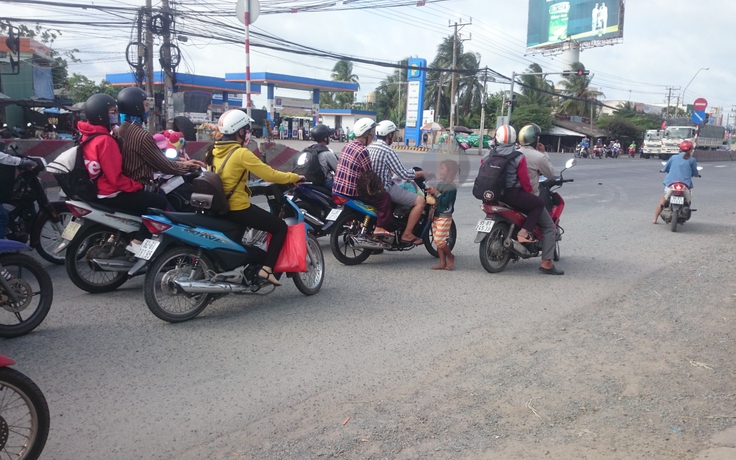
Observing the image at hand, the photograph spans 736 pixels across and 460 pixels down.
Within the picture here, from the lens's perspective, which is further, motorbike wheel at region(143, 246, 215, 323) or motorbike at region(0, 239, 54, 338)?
motorbike wheel at region(143, 246, 215, 323)

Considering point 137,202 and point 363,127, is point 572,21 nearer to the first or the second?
point 363,127

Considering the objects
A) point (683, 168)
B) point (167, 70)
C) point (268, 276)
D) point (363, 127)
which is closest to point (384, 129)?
point (363, 127)

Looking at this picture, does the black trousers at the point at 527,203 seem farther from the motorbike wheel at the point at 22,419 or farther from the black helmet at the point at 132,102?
the motorbike wheel at the point at 22,419

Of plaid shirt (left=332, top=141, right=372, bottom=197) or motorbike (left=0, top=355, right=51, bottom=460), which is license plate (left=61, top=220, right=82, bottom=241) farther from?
motorbike (left=0, top=355, right=51, bottom=460)

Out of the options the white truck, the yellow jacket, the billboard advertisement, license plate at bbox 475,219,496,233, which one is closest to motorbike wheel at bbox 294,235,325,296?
the yellow jacket

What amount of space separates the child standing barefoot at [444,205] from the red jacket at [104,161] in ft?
10.8

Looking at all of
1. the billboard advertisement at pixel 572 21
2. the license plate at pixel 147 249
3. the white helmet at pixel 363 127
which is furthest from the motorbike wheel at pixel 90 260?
the billboard advertisement at pixel 572 21

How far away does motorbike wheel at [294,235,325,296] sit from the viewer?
5766mm

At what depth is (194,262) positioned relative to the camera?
4.97 metres

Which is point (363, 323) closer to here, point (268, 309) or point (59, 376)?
point (268, 309)

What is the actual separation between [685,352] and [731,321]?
3.74ft

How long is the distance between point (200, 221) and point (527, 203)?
145 inches

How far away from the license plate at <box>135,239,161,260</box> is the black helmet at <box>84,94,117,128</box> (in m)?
1.53

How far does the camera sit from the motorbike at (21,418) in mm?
2682
